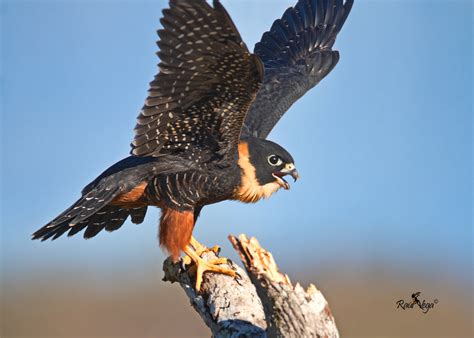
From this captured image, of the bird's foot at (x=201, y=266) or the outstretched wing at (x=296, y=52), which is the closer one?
the bird's foot at (x=201, y=266)

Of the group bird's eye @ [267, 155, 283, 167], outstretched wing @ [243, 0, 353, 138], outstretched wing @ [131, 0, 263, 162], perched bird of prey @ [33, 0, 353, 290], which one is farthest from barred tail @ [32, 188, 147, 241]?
outstretched wing @ [243, 0, 353, 138]

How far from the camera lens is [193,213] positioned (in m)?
7.21

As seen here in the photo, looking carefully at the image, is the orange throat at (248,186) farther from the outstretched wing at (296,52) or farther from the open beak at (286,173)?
the outstretched wing at (296,52)

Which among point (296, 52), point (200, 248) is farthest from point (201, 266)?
point (296, 52)

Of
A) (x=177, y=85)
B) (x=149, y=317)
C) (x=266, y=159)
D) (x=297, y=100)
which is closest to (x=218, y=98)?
(x=177, y=85)

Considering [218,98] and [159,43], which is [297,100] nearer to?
[218,98]

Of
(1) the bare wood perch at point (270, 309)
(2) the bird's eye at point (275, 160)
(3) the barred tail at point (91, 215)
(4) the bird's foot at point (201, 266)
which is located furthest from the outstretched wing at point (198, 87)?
(1) the bare wood perch at point (270, 309)

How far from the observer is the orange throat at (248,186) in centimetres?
723

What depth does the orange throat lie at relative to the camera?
7.23 m

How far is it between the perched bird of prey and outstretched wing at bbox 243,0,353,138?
16 centimetres

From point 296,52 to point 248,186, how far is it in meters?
2.69

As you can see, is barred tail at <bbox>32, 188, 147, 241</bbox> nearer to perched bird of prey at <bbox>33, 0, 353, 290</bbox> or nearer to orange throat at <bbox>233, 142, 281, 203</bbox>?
perched bird of prey at <bbox>33, 0, 353, 290</bbox>

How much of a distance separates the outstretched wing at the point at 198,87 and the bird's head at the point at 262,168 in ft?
0.67

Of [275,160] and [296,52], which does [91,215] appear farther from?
[296,52]
